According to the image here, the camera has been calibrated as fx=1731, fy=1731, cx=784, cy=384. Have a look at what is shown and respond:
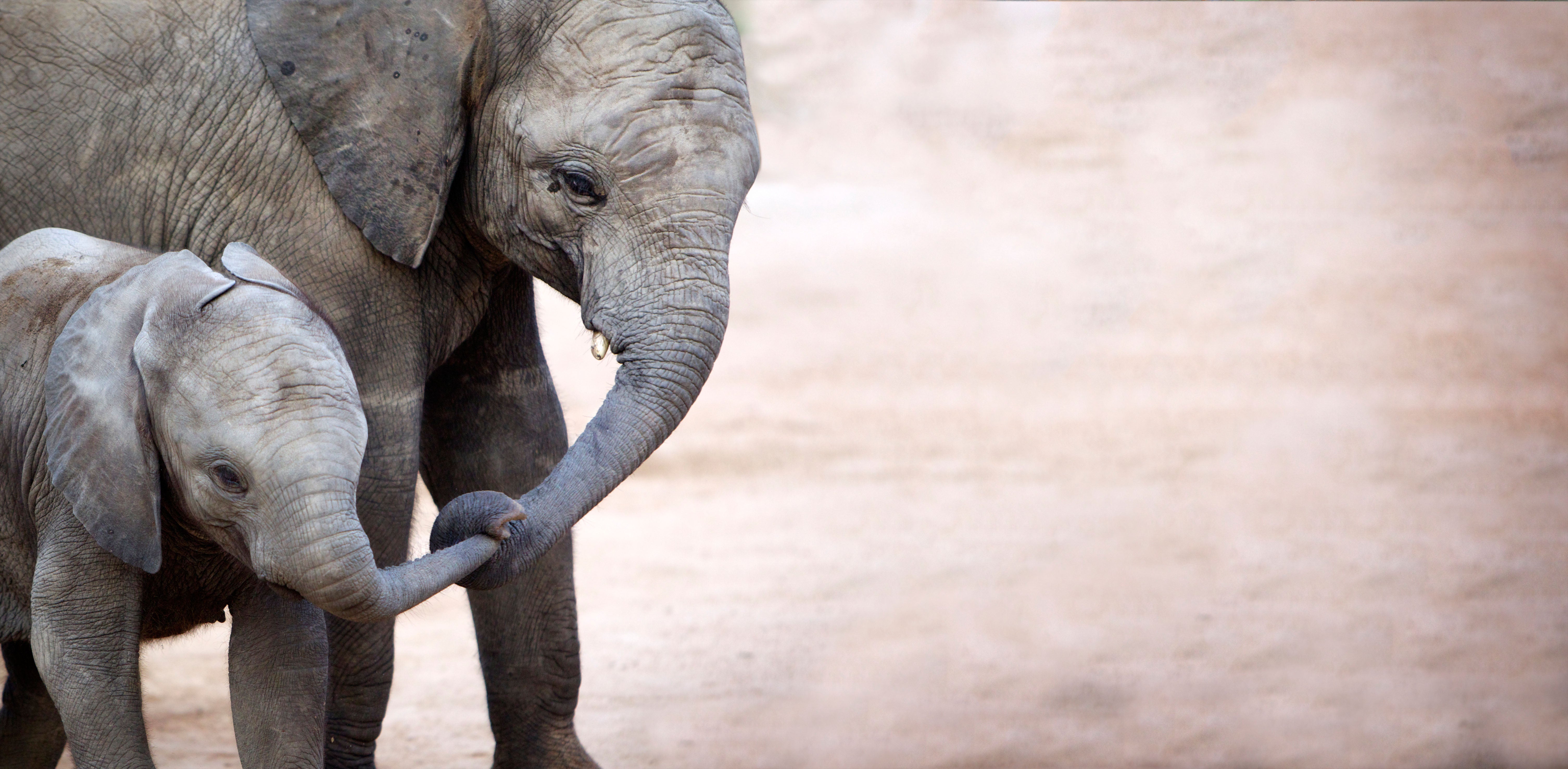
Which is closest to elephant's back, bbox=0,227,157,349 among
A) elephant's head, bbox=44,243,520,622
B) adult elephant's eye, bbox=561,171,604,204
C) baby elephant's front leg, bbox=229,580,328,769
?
elephant's head, bbox=44,243,520,622

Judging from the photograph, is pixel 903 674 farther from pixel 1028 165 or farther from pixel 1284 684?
pixel 1028 165

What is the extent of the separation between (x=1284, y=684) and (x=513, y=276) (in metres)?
3.26

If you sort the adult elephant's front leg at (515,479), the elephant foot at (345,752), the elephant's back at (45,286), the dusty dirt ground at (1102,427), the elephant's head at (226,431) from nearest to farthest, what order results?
the elephant's head at (226,431), the elephant's back at (45,286), the elephant foot at (345,752), the adult elephant's front leg at (515,479), the dusty dirt ground at (1102,427)

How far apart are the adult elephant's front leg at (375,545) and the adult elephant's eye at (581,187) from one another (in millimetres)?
489

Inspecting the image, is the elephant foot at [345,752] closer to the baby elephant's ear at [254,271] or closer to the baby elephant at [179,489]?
the baby elephant at [179,489]

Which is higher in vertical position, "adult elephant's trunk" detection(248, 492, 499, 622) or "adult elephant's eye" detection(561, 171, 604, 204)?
"adult elephant's eye" detection(561, 171, 604, 204)

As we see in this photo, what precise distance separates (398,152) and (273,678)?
1011 millimetres

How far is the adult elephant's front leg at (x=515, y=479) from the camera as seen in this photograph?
3.95m

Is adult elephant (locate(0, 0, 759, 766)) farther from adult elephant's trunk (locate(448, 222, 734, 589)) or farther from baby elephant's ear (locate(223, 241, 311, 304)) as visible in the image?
baby elephant's ear (locate(223, 241, 311, 304))

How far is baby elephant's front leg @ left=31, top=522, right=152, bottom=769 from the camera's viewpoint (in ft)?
9.14

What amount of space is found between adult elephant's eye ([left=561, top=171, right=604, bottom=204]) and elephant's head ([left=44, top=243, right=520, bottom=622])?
2.35 ft

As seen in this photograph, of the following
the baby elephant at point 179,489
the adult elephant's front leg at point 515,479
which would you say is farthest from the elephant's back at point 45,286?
the adult elephant's front leg at point 515,479

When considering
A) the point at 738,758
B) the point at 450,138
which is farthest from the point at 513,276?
the point at 738,758

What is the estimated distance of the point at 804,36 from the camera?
14.6m
